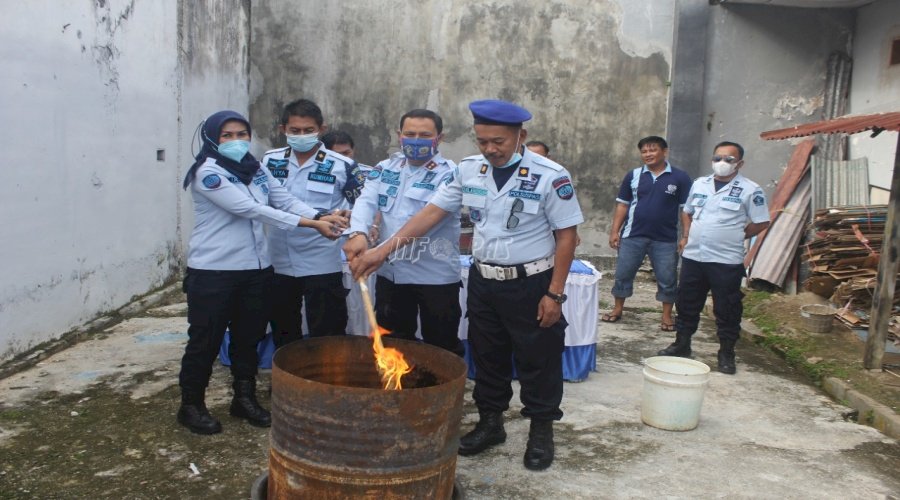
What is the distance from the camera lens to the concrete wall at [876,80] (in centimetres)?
784

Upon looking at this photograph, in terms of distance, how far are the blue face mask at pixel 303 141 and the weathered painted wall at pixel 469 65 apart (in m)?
6.17

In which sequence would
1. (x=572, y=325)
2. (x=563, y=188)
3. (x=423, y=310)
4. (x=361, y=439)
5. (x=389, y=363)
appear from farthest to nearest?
(x=572, y=325)
(x=423, y=310)
(x=563, y=188)
(x=389, y=363)
(x=361, y=439)

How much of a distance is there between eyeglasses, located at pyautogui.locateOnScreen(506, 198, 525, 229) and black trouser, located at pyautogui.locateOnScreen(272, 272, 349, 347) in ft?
4.55

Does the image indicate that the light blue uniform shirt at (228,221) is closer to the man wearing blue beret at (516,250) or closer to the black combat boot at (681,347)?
the man wearing blue beret at (516,250)

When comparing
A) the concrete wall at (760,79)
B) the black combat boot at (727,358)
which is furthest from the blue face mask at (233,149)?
the concrete wall at (760,79)

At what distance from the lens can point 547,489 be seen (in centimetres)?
362

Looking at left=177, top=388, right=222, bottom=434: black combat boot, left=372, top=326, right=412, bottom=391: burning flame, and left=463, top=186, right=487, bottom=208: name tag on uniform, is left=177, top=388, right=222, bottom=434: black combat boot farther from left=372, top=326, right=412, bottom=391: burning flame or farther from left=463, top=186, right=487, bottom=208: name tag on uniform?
left=463, top=186, right=487, bottom=208: name tag on uniform

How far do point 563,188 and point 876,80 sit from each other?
6.57 metres

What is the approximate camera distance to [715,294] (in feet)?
18.9

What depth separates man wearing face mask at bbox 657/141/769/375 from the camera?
564cm

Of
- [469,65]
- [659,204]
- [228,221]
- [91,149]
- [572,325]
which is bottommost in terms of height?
[572,325]

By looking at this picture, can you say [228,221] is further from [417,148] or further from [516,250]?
[516,250]

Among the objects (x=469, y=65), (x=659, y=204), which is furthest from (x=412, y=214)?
(x=469, y=65)

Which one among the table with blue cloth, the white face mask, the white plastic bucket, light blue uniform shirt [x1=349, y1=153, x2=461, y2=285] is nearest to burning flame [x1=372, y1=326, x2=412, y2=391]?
light blue uniform shirt [x1=349, y1=153, x2=461, y2=285]
